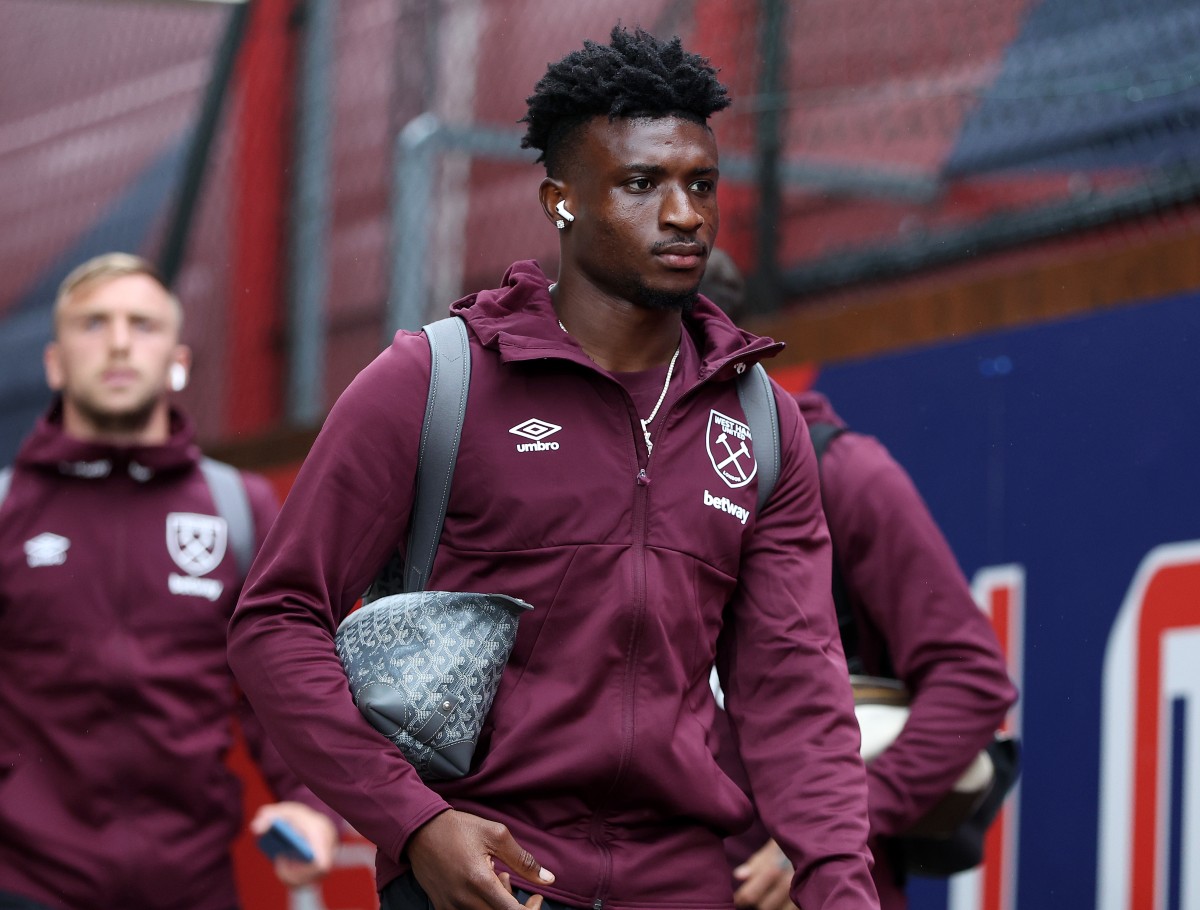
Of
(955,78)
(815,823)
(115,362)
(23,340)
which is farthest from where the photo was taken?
(23,340)

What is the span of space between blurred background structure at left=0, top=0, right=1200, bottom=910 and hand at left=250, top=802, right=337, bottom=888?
178cm

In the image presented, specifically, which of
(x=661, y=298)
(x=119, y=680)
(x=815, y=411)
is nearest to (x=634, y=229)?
(x=661, y=298)

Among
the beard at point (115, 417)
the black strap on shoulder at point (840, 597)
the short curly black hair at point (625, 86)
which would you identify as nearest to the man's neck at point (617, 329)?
the short curly black hair at point (625, 86)

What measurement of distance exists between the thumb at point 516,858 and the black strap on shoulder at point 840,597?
56.9 inches

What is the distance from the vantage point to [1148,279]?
5.10 meters

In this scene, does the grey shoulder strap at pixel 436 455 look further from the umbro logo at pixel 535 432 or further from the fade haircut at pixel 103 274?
the fade haircut at pixel 103 274

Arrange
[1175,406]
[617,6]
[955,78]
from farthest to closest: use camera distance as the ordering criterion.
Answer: [617,6]
[955,78]
[1175,406]

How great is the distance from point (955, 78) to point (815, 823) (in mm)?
3601

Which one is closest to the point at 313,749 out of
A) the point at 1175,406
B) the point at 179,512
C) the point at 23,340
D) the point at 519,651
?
the point at 519,651

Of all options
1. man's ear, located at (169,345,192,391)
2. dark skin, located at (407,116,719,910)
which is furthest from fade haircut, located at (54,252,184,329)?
dark skin, located at (407,116,719,910)

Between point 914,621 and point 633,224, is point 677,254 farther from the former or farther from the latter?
point 914,621

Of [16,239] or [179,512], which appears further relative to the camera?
[16,239]

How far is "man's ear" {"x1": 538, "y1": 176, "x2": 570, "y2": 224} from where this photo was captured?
10.7ft

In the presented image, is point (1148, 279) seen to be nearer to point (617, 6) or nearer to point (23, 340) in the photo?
point (617, 6)
